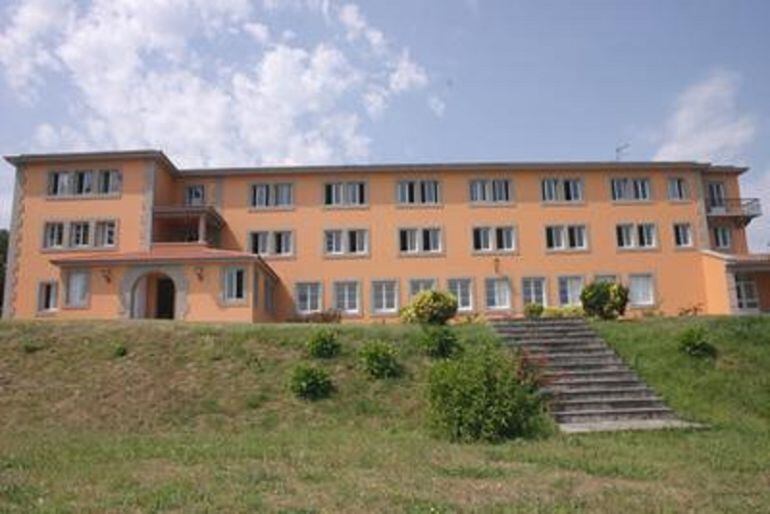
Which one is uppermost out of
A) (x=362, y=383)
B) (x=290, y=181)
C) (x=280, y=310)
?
(x=290, y=181)

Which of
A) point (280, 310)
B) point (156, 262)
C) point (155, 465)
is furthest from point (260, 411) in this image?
point (280, 310)

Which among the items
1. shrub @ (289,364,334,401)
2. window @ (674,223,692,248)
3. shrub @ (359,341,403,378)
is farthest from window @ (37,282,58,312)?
window @ (674,223,692,248)

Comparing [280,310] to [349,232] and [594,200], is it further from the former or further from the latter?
[594,200]

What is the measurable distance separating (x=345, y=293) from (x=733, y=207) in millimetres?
24112

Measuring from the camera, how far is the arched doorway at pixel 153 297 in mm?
33656

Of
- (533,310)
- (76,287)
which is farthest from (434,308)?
(76,287)

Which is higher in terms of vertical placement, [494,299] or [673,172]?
[673,172]

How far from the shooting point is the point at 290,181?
4084 centimetres

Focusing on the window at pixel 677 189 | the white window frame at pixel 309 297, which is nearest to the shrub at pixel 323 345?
the white window frame at pixel 309 297

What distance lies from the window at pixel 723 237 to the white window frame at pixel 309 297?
23.9 m

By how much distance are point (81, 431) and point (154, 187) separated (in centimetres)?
2403

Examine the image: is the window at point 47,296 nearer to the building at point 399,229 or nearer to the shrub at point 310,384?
the building at point 399,229

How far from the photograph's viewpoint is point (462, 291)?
3978cm

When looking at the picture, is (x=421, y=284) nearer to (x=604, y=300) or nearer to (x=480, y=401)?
(x=604, y=300)
